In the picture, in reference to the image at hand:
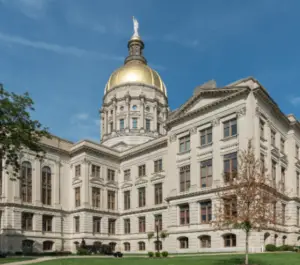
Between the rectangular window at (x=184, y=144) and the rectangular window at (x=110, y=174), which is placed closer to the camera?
the rectangular window at (x=184, y=144)

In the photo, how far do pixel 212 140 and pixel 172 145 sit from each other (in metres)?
7.28

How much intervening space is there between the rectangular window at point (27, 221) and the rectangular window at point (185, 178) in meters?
22.2

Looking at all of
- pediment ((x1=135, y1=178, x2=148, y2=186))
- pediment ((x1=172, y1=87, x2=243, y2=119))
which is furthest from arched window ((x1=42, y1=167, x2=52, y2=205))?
pediment ((x1=172, y1=87, x2=243, y2=119))

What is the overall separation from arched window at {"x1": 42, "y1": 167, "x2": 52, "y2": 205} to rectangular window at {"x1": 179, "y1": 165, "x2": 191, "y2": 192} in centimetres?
2109

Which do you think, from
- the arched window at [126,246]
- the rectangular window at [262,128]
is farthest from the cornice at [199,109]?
the arched window at [126,246]

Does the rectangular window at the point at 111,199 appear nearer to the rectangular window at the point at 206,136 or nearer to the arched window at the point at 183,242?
the arched window at the point at 183,242

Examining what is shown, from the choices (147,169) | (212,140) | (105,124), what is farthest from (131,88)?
(212,140)

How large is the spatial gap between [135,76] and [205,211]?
1908 inches

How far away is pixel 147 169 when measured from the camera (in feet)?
199

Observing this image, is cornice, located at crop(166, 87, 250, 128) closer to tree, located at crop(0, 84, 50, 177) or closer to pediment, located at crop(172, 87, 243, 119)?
pediment, located at crop(172, 87, 243, 119)

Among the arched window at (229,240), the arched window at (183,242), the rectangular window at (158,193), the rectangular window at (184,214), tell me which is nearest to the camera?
the arched window at (229,240)

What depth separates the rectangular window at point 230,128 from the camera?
4603cm

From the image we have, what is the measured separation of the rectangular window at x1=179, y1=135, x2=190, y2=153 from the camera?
51594 mm

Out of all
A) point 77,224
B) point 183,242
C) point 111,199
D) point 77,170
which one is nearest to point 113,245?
point 77,224
